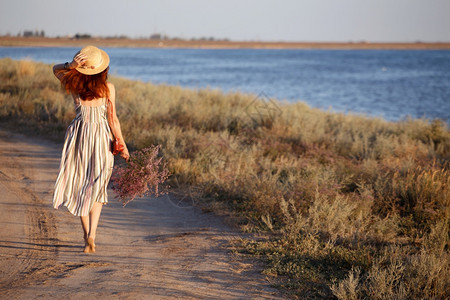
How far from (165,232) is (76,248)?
1.12 meters

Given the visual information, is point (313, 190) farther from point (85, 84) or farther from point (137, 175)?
point (85, 84)

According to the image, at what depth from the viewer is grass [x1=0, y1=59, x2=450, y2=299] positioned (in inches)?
173

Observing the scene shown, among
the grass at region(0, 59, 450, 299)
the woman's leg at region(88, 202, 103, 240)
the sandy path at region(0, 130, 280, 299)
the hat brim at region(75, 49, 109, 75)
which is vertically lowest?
the sandy path at region(0, 130, 280, 299)

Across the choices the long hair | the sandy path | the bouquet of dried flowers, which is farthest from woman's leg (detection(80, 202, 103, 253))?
the long hair

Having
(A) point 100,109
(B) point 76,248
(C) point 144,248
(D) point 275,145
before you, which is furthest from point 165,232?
(D) point 275,145

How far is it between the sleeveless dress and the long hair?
121mm

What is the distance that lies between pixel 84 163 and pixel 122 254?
1079 mm

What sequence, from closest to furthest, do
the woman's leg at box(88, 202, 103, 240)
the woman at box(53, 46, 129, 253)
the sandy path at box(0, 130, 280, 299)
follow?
the sandy path at box(0, 130, 280, 299) → the woman at box(53, 46, 129, 253) → the woman's leg at box(88, 202, 103, 240)

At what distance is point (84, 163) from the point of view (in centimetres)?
472

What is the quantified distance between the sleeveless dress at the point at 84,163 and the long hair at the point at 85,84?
0.12 meters

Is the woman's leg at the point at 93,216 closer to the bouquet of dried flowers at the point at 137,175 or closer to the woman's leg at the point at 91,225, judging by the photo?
the woman's leg at the point at 91,225

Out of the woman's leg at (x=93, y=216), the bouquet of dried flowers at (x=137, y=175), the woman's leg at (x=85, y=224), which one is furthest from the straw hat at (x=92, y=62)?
the woman's leg at (x=85, y=224)

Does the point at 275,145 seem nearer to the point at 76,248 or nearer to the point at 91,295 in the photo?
the point at 76,248

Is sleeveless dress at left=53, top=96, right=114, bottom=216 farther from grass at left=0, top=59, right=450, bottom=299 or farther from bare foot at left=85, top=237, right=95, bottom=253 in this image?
grass at left=0, top=59, right=450, bottom=299
